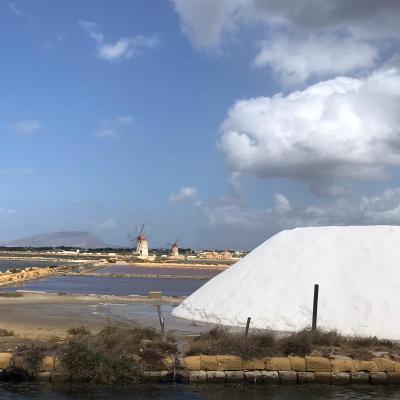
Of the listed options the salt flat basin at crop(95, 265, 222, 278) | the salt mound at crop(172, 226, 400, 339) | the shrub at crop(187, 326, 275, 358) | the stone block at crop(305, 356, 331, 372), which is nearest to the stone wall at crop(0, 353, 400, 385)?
the stone block at crop(305, 356, 331, 372)

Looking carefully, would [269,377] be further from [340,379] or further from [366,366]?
[366,366]

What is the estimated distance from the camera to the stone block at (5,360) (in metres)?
10.4

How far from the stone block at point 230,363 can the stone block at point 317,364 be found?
4.01 ft

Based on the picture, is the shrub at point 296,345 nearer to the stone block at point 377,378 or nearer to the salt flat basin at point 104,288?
the stone block at point 377,378

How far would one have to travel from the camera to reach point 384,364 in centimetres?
1084

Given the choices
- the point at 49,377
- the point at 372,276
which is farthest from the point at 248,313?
the point at 49,377

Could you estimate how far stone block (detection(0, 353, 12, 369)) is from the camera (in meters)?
10.4

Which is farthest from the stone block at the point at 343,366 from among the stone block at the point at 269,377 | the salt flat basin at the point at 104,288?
the salt flat basin at the point at 104,288

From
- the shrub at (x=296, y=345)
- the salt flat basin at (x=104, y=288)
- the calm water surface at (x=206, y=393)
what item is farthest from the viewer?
the salt flat basin at (x=104, y=288)

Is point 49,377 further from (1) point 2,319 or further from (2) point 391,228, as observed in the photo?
(2) point 391,228

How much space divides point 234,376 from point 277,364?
2.70ft

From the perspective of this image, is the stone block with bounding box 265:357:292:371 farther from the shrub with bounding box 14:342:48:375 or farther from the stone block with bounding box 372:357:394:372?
the shrub with bounding box 14:342:48:375

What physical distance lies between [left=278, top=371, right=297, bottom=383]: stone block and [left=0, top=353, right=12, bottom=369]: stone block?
474cm

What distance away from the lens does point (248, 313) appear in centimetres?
1524
